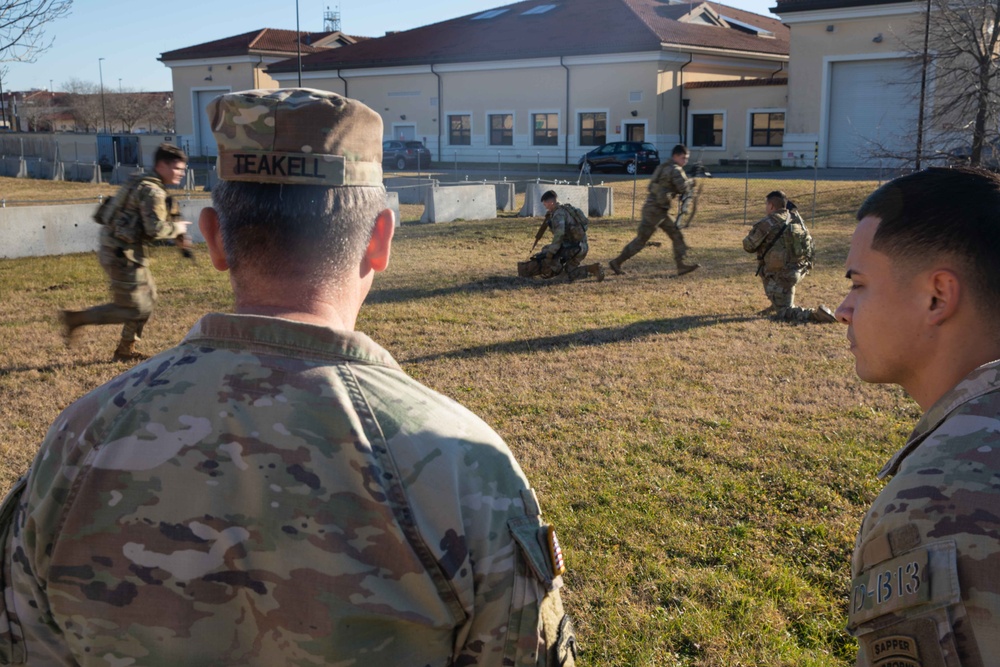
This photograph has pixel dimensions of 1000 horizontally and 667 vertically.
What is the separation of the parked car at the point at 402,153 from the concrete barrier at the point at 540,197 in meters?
20.8

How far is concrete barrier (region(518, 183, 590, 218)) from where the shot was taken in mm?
22016

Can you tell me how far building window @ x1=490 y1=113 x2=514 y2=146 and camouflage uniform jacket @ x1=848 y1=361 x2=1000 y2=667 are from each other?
45249 mm

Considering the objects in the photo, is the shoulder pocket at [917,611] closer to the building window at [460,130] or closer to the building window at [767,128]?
the building window at [767,128]

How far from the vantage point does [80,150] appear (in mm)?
42594

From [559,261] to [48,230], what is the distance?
8.56 metres

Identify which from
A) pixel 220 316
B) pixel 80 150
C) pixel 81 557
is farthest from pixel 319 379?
pixel 80 150

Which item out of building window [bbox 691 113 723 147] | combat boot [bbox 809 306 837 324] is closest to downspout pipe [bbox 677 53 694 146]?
building window [bbox 691 113 723 147]

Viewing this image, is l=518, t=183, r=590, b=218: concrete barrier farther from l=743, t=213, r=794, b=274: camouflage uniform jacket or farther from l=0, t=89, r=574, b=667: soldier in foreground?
l=0, t=89, r=574, b=667: soldier in foreground

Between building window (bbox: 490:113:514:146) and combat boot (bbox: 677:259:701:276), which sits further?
building window (bbox: 490:113:514:146)

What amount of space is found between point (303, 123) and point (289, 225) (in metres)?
0.19

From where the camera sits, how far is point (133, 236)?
8.17 m

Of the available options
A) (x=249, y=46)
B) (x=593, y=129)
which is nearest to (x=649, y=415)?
(x=593, y=129)

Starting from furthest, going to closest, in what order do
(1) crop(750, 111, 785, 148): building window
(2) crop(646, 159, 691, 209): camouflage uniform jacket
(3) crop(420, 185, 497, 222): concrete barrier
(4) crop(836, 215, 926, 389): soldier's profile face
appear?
(1) crop(750, 111, 785, 148): building window < (3) crop(420, 185, 497, 222): concrete barrier < (2) crop(646, 159, 691, 209): camouflage uniform jacket < (4) crop(836, 215, 926, 389): soldier's profile face

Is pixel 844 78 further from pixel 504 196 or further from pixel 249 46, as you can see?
pixel 249 46
